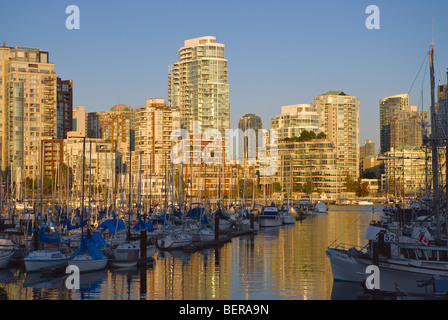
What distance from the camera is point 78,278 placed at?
150 feet

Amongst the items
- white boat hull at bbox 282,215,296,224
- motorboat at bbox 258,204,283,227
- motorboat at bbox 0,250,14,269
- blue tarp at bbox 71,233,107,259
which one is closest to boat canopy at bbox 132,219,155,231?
blue tarp at bbox 71,233,107,259

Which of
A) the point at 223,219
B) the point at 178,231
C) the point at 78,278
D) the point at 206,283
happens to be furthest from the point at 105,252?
the point at 223,219

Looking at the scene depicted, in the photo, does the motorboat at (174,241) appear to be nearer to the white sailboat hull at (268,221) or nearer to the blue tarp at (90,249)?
the blue tarp at (90,249)

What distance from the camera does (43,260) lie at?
155ft

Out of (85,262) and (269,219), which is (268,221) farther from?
(85,262)

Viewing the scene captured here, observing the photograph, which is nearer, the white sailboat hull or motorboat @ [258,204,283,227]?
the white sailboat hull

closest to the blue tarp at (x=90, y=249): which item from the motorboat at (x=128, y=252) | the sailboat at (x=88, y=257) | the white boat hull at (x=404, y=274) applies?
the sailboat at (x=88, y=257)

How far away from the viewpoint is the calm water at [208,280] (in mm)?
40688

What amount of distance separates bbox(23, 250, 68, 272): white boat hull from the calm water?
603 millimetres

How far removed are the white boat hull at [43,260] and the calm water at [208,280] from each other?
1.98ft

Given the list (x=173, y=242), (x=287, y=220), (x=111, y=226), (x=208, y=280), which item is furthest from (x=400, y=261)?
(x=287, y=220)

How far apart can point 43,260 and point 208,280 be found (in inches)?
456

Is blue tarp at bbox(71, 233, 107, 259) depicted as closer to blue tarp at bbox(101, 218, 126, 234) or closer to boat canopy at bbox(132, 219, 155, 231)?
blue tarp at bbox(101, 218, 126, 234)

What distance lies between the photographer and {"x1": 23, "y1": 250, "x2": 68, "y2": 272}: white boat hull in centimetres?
4719
